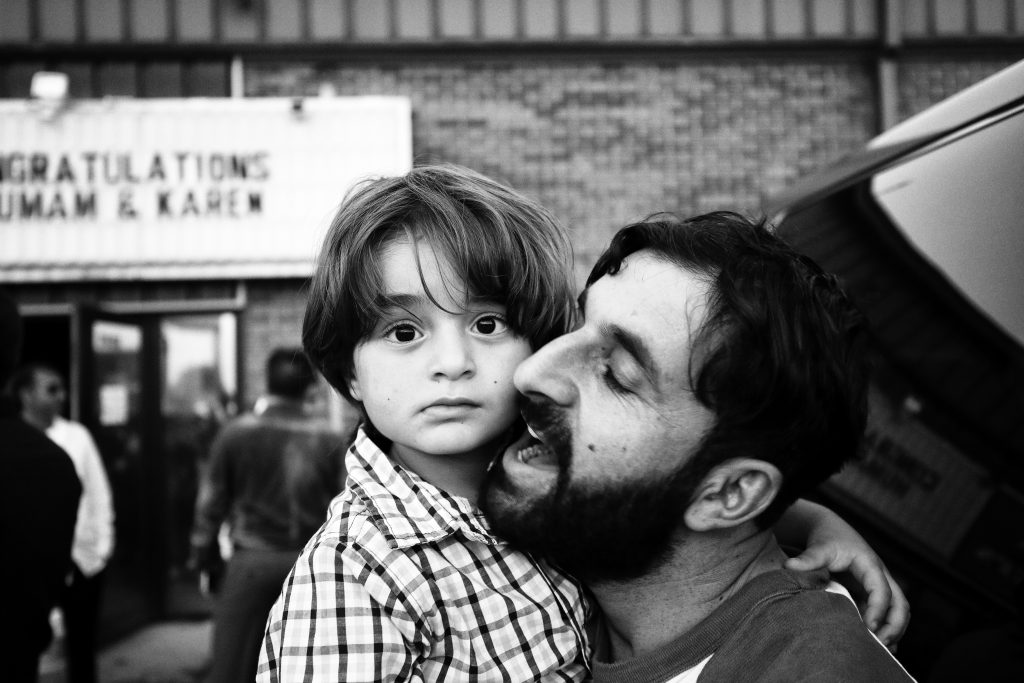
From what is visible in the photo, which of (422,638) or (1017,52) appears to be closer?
(422,638)

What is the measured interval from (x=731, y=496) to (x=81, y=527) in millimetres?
4759

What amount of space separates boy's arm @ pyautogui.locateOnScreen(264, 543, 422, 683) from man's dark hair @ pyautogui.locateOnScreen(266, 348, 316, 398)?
333 centimetres

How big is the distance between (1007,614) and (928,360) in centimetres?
50

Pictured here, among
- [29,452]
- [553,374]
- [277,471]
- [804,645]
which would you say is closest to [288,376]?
[277,471]

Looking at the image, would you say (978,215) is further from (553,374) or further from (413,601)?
(413,601)

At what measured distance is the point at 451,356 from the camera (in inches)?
55.2

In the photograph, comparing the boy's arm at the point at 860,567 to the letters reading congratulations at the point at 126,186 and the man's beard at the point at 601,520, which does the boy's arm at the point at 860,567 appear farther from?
the letters reading congratulations at the point at 126,186

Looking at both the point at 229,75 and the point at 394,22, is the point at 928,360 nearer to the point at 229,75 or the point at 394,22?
the point at 394,22

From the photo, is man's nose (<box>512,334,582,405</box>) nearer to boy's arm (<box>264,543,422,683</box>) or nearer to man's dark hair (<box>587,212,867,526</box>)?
man's dark hair (<box>587,212,867,526</box>)

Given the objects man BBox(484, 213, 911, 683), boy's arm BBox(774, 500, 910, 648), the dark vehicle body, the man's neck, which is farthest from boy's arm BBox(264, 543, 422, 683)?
the dark vehicle body

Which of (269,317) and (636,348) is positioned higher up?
(636,348)

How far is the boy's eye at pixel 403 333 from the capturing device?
146 cm

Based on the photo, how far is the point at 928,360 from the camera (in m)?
1.66

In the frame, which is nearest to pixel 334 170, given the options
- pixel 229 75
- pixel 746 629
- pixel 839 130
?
pixel 229 75
